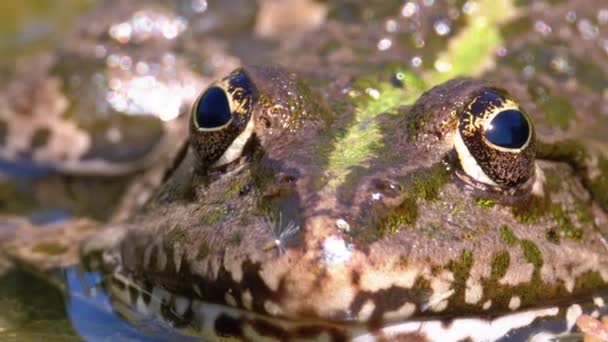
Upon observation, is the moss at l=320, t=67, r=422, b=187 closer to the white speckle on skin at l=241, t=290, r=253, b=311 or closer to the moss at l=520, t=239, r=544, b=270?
the white speckle on skin at l=241, t=290, r=253, b=311

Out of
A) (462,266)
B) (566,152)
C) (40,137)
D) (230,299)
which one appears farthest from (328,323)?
(40,137)

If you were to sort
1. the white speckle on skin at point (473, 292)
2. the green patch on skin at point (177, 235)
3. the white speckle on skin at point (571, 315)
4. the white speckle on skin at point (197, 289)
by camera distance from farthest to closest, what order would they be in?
the white speckle on skin at point (571, 315)
the green patch on skin at point (177, 235)
the white speckle on skin at point (197, 289)
the white speckle on skin at point (473, 292)

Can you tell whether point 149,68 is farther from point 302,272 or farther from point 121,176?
point 302,272

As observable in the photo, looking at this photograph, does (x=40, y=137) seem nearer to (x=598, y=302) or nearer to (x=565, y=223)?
(x=565, y=223)

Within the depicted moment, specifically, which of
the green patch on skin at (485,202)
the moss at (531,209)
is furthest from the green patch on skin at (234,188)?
the moss at (531,209)

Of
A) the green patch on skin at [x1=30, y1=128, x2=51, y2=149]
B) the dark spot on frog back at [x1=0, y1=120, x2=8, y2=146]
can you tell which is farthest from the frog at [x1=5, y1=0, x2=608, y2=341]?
the dark spot on frog back at [x1=0, y1=120, x2=8, y2=146]

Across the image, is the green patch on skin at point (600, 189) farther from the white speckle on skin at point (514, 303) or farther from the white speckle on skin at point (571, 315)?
the white speckle on skin at point (514, 303)
